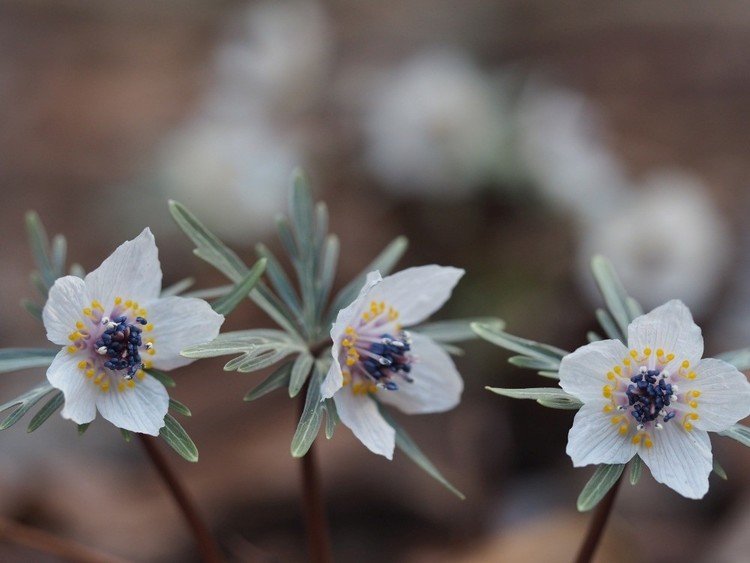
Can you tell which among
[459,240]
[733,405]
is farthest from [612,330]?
[459,240]

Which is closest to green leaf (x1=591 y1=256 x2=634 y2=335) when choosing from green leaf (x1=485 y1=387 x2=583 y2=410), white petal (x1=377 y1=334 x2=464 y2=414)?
green leaf (x1=485 y1=387 x2=583 y2=410)

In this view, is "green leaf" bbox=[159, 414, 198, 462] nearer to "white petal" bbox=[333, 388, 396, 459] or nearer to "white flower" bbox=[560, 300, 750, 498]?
"white petal" bbox=[333, 388, 396, 459]

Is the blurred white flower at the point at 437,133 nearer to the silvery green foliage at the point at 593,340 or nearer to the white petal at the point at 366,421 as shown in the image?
the silvery green foliage at the point at 593,340

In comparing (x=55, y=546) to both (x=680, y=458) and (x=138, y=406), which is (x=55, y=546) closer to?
(x=138, y=406)

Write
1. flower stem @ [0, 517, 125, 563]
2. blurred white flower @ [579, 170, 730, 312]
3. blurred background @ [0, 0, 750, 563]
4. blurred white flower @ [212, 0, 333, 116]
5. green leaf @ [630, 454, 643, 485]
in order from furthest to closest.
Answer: blurred white flower @ [212, 0, 333, 116], blurred white flower @ [579, 170, 730, 312], blurred background @ [0, 0, 750, 563], flower stem @ [0, 517, 125, 563], green leaf @ [630, 454, 643, 485]

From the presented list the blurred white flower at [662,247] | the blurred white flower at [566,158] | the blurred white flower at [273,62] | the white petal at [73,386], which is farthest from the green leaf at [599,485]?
the blurred white flower at [273,62]

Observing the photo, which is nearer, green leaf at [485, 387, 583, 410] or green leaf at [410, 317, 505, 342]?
green leaf at [485, 387, 583, 410]

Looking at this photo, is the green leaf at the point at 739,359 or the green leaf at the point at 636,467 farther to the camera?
the green leaf at the point at 739,359

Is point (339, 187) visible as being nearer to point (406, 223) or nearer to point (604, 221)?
→ point (406, 223)
